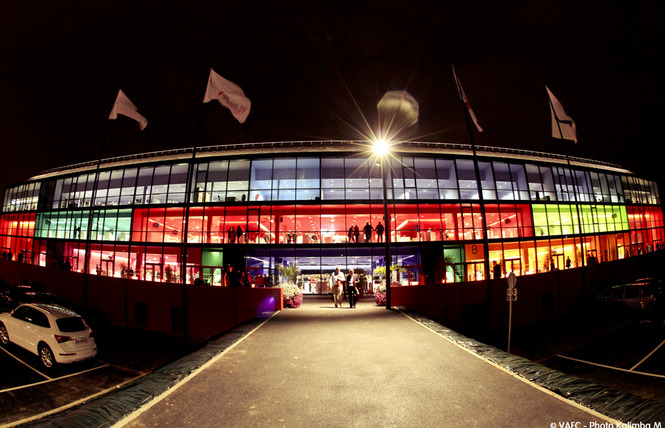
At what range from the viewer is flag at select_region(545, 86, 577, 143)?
15.4 m

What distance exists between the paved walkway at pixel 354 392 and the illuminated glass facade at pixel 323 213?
12306mm

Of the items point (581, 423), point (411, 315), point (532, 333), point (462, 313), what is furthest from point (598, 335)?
point (581, 423)

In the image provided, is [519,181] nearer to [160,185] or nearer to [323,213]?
[323,213]

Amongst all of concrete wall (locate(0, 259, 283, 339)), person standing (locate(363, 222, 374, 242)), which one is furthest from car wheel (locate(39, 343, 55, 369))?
person standing (locate(363, 222, 374, 242))

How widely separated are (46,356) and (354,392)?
1086cm

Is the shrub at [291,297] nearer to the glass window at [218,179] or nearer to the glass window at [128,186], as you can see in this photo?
the glass window at [218,179]

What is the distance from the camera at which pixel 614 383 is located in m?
7.77

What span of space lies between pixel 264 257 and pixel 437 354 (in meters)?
17.2

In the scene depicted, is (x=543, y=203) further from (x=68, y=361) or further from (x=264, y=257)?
(x=68, y=361)

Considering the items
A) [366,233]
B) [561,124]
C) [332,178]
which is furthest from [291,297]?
[561,124]

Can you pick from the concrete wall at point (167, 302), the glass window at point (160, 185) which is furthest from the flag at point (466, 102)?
the glass window at point (160, 185)

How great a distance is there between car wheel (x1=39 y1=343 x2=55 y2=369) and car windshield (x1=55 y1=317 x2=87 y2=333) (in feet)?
2.33

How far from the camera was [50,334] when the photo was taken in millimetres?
8758

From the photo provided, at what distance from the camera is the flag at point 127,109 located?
1372 centimetres
